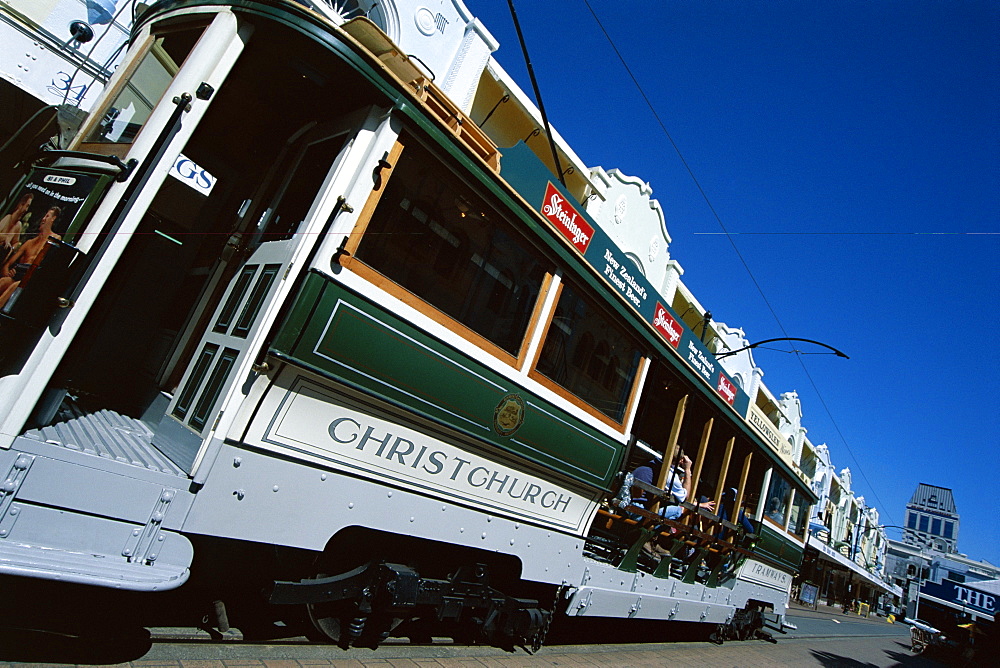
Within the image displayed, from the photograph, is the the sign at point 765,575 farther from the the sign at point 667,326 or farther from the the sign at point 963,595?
the the sign at point 963,595

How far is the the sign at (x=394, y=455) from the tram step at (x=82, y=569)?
72 centimetres

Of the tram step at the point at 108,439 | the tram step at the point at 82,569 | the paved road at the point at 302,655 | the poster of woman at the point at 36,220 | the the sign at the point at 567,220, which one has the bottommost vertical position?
the paved road at the point at 302,655

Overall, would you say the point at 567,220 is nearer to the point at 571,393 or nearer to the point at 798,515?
the point at 571,393

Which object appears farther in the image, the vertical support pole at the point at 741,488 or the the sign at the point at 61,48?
the vertical support pole at the point at 741,488

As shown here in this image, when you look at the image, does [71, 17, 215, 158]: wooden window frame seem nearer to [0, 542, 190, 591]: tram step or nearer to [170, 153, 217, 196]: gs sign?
[170, 153, 217, 196]: gs sign

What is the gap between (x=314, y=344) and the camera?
9.19 feet

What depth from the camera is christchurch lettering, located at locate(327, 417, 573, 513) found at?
3.13 meters

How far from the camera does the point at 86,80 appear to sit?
658 centimetres

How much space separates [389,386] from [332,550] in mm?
1253

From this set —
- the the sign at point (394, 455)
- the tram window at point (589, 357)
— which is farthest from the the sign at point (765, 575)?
the the sign at point (394, 455)

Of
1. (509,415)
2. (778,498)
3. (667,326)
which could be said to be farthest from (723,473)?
(509,415)

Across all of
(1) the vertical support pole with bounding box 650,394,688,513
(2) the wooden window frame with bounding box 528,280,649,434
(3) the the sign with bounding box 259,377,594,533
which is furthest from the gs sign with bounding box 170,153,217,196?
(1) the vertical support pole with bounding box 650,394,688,513

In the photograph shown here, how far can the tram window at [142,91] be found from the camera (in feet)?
10.1

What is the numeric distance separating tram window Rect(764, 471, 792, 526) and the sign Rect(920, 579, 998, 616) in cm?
1157
